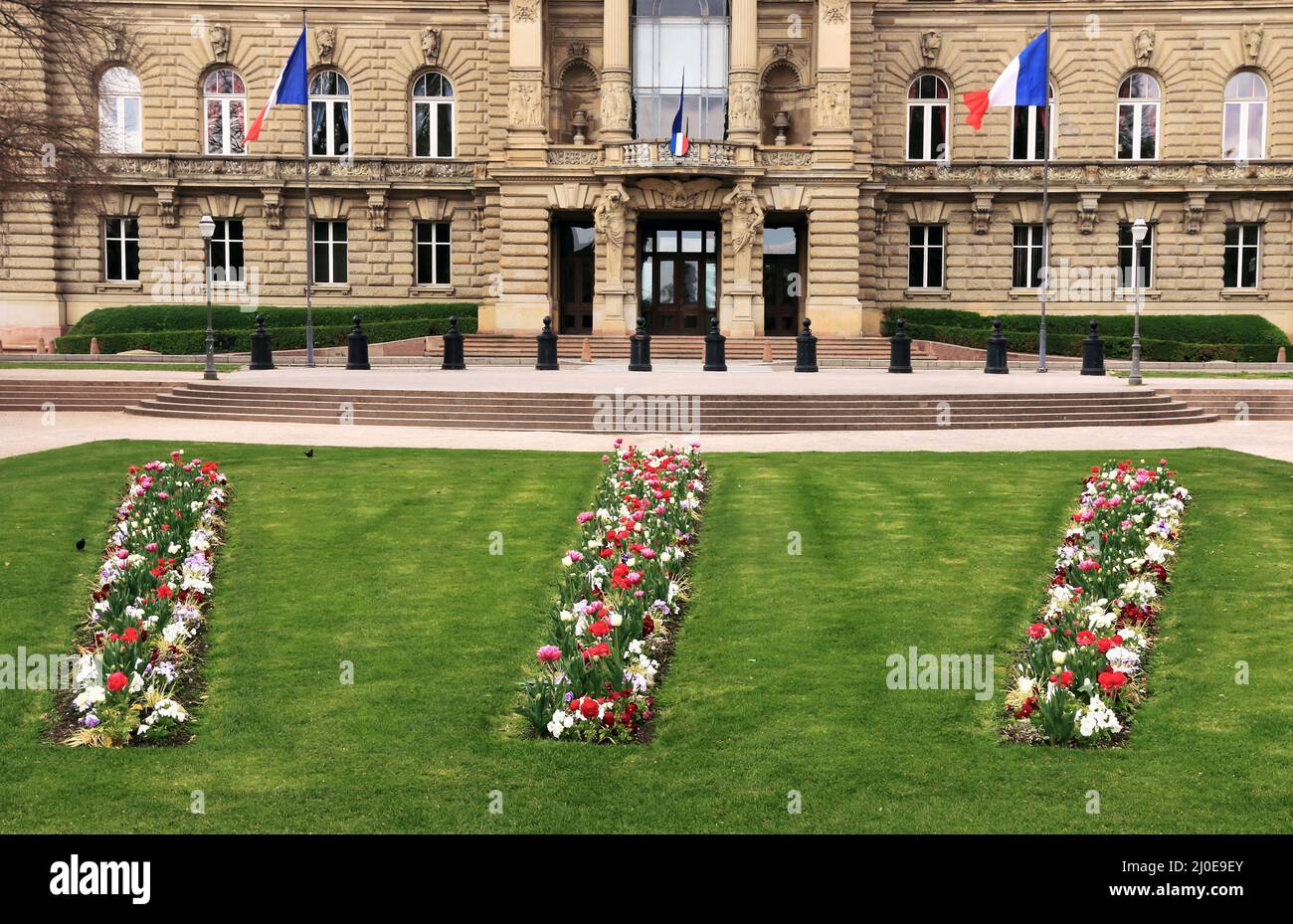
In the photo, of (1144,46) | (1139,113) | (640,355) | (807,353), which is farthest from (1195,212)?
(640,355)

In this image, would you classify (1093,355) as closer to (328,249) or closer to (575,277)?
(575,277)

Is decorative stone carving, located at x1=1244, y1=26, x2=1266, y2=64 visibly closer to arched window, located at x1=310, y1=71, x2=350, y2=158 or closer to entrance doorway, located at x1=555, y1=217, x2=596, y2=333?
entrance doorway, located at x1=555, y1=217, x2=596, y2=333

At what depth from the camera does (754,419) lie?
89.7 feet

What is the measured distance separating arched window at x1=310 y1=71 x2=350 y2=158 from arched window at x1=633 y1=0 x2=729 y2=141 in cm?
1179

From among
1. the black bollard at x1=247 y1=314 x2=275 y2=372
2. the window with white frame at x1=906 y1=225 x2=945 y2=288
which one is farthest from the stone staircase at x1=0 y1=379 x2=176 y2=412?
the window with white frame at x1=906 y1=225 x2=945 y2=288

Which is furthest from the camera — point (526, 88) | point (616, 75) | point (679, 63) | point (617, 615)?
point (679, 63)

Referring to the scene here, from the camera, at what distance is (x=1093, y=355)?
1518 inches

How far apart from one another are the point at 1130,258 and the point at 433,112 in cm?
2774

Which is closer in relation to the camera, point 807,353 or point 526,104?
point 807,353

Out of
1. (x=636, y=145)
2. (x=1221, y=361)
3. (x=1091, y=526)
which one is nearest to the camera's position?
(x=1091, y=526)

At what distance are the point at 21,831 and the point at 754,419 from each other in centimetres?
1975

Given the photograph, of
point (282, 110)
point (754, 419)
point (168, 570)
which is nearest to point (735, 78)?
point (282, 110)

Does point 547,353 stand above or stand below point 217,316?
below

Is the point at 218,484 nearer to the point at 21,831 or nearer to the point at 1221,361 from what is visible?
the point at 21,831
